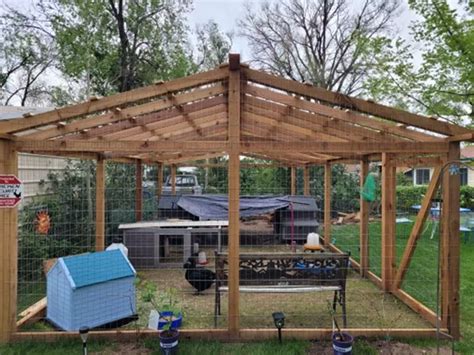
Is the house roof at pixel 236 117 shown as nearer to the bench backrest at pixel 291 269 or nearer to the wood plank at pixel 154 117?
the wood plank at pixel 154 117

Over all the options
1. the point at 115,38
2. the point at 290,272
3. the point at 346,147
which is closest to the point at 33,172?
the point at 290,272

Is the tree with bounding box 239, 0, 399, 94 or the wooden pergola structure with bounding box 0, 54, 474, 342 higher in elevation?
the tree with bounding box 239, 0, 399, 94

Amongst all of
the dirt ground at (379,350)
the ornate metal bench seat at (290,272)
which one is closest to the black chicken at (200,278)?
the ornate metal bench seat at (290,272)

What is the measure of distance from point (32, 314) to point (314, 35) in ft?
61.3

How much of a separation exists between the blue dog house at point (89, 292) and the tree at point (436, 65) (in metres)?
5.98

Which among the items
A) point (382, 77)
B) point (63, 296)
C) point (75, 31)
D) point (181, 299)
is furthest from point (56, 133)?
point (75, 31)

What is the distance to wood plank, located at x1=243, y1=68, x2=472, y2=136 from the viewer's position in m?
3.18

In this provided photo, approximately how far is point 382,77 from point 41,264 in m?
7.31

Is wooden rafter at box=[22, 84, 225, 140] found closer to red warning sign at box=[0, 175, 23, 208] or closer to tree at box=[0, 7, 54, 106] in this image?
red warning sign at box=[0, 175, 23, 208]

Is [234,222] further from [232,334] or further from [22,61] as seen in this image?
[22,61]

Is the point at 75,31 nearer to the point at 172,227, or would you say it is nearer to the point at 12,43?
the point at 12,43

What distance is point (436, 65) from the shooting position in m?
6.03

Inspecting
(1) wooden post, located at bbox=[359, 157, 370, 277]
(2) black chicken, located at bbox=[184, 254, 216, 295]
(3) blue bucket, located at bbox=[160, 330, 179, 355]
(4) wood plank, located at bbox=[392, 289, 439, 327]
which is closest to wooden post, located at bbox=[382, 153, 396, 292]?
(4) wood plank, located at bbox=[392, 289, 439, 327]

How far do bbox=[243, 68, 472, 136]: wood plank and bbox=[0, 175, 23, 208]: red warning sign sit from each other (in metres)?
2.52
